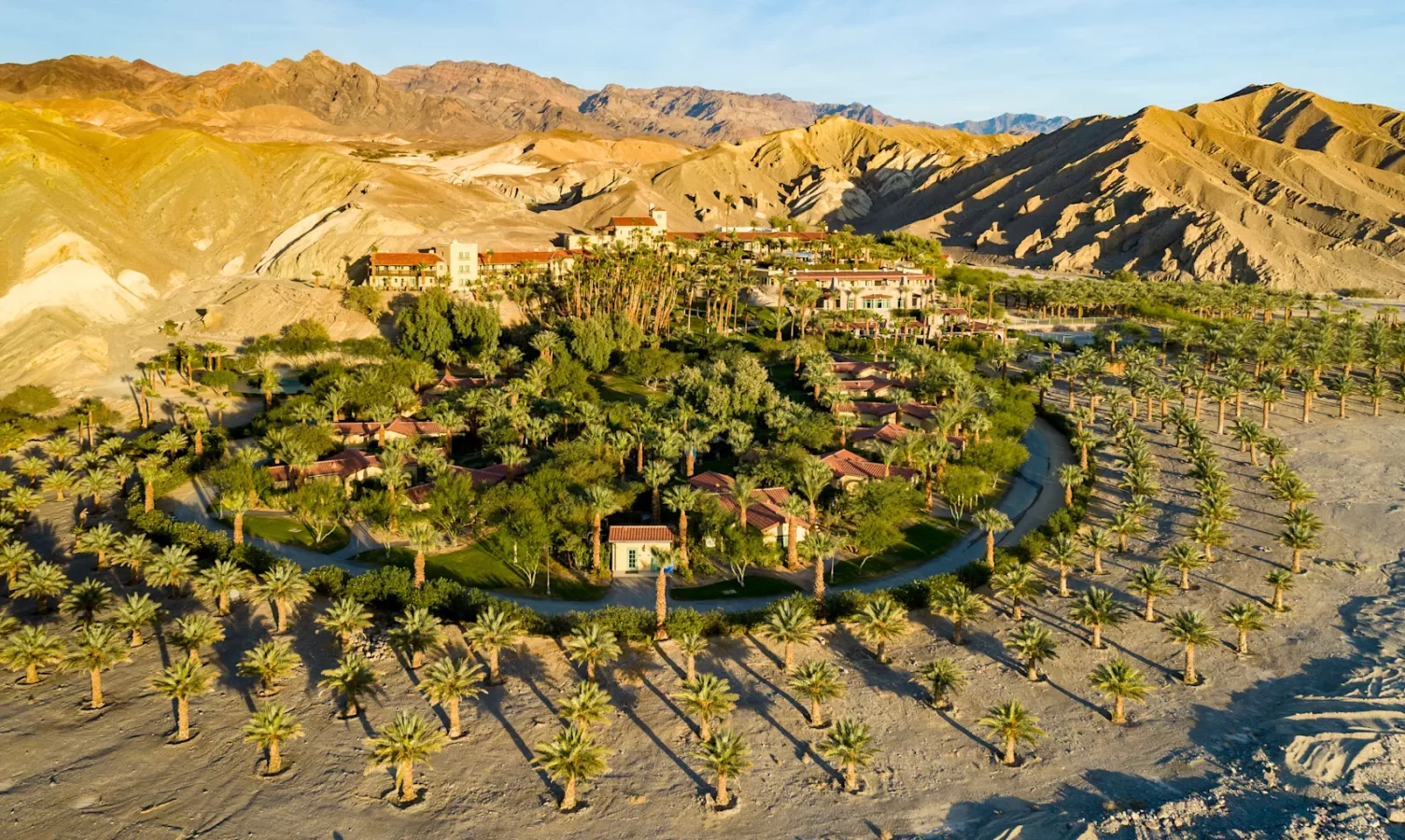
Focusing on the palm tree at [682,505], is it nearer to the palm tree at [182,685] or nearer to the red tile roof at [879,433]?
the red tile roof at [879,433]

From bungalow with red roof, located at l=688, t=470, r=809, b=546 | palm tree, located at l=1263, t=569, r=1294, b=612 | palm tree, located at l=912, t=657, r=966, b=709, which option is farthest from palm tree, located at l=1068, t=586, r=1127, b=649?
bungalow with red roof, located at l=688, t=470, r=809, b=546

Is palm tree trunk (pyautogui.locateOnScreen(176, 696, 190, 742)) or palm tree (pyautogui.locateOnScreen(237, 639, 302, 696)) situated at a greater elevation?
palm tree (pyautogui.locateOnScreen(237, 639, 302, 696))

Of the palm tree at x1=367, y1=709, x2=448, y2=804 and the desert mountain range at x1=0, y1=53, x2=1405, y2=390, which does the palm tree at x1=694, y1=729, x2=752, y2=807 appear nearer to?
→ the palm tree at x1=367, y1=709, x2=448, y2=804

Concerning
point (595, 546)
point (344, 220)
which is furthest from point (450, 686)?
point (344, 220)

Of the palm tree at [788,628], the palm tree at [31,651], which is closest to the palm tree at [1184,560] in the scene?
the palm tree at [788,628]

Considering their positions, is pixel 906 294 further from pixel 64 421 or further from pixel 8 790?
pixel 8 790

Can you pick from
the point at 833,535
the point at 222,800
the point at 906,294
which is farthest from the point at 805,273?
the point at 222,800
